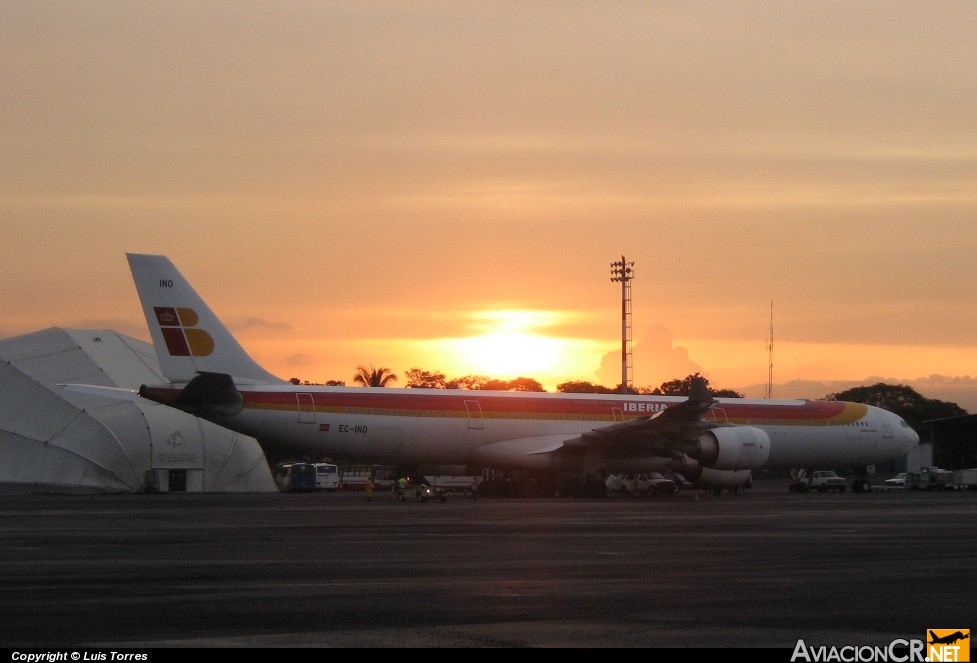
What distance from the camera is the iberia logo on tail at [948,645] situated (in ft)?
30.8

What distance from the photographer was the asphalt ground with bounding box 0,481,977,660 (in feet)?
33.8

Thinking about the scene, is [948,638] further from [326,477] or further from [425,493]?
[326,477]

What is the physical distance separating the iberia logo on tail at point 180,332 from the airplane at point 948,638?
36.3 m

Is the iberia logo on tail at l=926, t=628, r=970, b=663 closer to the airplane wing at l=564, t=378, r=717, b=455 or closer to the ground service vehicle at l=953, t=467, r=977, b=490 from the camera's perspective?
the airplane wing at l=564, t=378, r=717, b=455

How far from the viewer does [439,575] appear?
1541 cm

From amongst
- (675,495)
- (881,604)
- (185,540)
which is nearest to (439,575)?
(881,604)

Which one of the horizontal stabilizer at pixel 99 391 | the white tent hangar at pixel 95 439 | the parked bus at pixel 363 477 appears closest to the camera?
the horizontal stabilizer at pixel 99 391

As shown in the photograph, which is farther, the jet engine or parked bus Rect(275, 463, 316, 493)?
parked bus Rect(275, 463, 316, 493)

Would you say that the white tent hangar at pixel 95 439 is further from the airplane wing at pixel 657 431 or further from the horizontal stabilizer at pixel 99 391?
the airplane wing at pixel 657 431

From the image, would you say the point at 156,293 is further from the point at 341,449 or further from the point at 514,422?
the point at 514,422

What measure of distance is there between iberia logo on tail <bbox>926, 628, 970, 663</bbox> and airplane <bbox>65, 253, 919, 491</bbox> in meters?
33.3

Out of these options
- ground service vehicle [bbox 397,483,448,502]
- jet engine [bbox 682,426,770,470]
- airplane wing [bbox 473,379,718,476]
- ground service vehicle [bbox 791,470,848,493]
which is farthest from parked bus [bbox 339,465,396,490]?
jet engine [bbox 682,426,770,470]

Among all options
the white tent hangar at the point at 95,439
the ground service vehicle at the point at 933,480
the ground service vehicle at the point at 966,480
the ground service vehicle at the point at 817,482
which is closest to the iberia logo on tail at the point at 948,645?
the ground service vehicle at the point at 817,482

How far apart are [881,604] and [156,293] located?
35.0 metres
